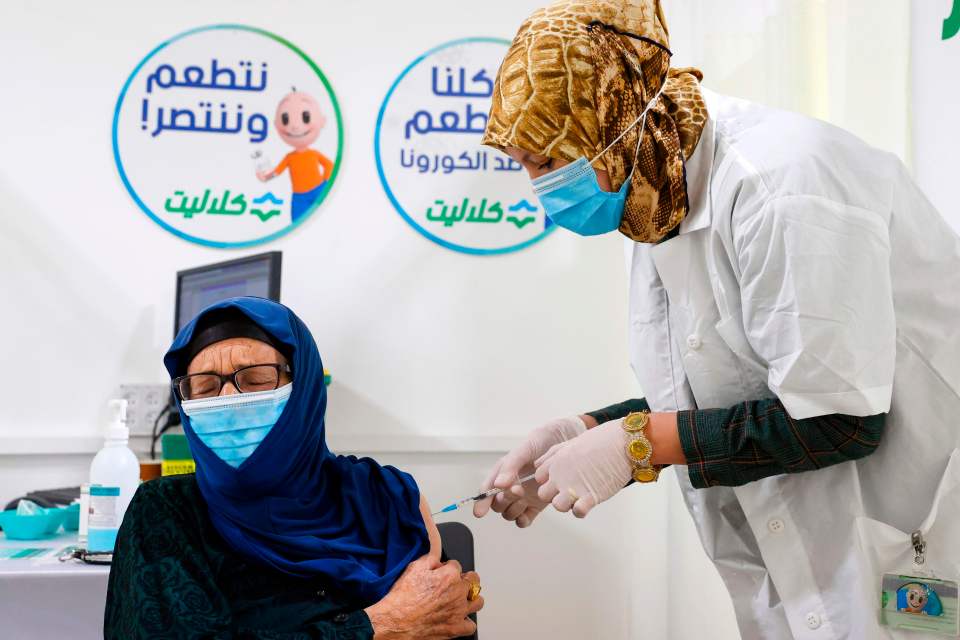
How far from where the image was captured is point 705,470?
1166mm

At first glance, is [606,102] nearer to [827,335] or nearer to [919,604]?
[827,335]

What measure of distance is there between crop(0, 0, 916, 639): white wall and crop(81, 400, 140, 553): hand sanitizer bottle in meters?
0.74

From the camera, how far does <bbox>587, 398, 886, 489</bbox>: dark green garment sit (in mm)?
1121

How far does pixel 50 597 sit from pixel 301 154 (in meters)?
1.38

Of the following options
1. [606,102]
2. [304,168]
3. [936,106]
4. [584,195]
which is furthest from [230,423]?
[936,106]

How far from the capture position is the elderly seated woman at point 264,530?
126 centimetres

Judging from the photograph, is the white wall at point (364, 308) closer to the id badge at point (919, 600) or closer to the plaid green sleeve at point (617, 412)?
the plaid green sleeve at point (617, 412)

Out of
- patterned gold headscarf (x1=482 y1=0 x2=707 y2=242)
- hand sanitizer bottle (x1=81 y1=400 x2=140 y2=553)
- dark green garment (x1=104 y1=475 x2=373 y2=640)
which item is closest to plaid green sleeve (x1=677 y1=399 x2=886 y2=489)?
patterned gold headscarf (x1=482 y1=0 x2=707 y2=242)

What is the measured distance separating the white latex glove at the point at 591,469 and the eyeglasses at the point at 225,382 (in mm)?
505

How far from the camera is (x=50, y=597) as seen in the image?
5.20ft

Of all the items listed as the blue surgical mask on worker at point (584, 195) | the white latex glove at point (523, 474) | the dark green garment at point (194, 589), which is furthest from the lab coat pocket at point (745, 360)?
the dark green garment at point (194, 589)

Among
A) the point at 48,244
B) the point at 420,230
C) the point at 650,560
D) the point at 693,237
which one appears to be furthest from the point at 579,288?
the point at 48,244

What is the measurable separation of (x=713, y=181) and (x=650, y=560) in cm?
149

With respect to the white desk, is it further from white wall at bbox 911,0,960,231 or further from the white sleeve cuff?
white wall at bbox 911,0,960,231
